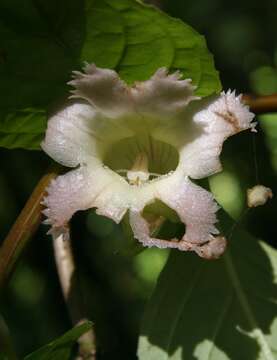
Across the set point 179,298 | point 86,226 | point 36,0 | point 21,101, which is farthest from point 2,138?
point 86,226

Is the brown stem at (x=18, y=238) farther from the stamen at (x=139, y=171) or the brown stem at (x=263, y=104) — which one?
the brown stem at (x=263, y=104)

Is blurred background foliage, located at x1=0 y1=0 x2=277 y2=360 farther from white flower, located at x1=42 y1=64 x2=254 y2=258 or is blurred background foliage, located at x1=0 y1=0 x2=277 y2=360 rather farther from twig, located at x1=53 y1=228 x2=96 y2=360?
white flower, located at x1=42 y1=64 x2=254 y2=258

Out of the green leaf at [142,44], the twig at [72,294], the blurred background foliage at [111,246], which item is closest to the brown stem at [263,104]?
the green leaf at [142,44]

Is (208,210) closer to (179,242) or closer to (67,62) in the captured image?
(179,242)

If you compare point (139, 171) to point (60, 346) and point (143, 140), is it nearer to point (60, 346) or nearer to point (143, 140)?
point (143, 140)

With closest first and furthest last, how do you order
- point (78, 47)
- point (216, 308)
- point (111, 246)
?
point (78, 47) < point (216, 308) < point (111, 246)

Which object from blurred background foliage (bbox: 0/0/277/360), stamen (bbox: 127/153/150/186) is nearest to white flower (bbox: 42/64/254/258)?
stamen (bbox: 127/153/150/186)

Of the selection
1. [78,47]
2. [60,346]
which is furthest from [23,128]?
[60,346]

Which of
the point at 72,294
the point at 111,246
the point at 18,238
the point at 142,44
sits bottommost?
the point at 111,246
